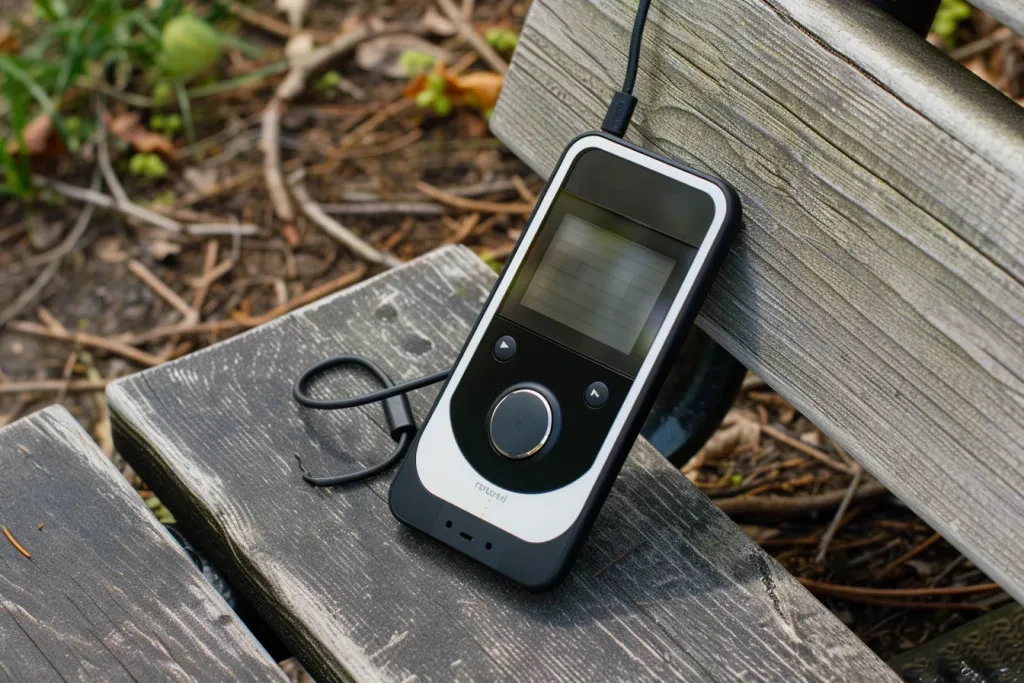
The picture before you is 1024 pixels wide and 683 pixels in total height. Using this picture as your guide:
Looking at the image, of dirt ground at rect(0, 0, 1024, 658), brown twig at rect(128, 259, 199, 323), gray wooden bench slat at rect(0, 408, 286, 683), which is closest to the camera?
gray wooden bench slat at rect(0, 408, 286, 683)

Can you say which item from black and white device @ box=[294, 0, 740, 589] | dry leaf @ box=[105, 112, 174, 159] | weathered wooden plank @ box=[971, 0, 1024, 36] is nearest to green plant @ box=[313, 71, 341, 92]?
dry leaf @ box=[105, 112, 174, 159]

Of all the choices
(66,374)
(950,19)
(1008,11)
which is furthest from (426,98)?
(1008,11)

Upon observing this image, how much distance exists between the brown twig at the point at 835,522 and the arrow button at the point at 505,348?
927 mm

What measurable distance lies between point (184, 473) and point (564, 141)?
70 cm

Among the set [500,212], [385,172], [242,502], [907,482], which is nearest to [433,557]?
[242,502]

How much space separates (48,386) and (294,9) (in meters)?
1.57

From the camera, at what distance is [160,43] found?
118 inches

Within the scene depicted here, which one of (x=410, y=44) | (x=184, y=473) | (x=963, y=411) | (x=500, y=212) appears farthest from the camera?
(x=410, y=44)

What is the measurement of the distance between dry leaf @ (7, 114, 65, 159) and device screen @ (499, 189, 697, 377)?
2134 millimetres

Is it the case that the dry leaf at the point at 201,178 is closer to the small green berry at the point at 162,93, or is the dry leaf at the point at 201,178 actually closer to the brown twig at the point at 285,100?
the brown twig at the point at 285,100

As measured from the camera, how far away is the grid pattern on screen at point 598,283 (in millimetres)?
1242

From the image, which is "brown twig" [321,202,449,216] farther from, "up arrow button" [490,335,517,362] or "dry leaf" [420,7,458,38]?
"up arrow button" [490,335,517,362]

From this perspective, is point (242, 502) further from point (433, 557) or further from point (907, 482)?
point (907, 482)

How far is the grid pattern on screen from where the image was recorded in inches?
48.9
